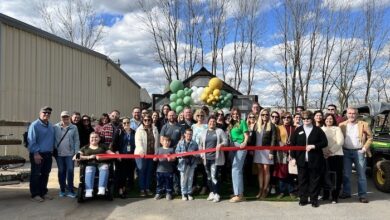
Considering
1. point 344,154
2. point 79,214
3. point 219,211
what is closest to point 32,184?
point 79,214

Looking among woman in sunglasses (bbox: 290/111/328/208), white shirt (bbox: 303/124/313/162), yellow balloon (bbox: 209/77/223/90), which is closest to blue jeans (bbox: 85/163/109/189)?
woman in sunglasses (bbox: 290/111/328/208)

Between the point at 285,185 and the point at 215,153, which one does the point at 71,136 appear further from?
the point at 285,185

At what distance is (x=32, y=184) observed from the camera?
27.1ft

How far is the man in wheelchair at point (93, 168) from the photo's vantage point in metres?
7.94

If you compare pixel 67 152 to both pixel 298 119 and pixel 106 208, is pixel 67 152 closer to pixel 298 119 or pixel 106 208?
pixel 106 208

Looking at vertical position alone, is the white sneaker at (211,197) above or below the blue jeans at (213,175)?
below

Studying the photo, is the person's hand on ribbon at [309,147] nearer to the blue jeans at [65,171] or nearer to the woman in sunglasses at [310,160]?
the woman in sunglasses at [310,160]

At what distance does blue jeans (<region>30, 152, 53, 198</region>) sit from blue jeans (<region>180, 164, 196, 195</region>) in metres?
2.68

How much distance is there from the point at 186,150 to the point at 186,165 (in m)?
0.30

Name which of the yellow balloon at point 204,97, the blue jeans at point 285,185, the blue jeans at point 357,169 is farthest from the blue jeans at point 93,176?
the yellow balloon at point 204,97

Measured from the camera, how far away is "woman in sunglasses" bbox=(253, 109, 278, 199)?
27.5 feet

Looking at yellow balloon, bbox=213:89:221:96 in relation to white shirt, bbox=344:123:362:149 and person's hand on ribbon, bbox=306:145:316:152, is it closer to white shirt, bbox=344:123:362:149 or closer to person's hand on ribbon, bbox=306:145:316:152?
white shirt, bbox=344:123:362:149

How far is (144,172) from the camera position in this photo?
8680 mm

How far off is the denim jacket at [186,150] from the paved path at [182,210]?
2.26 feet
